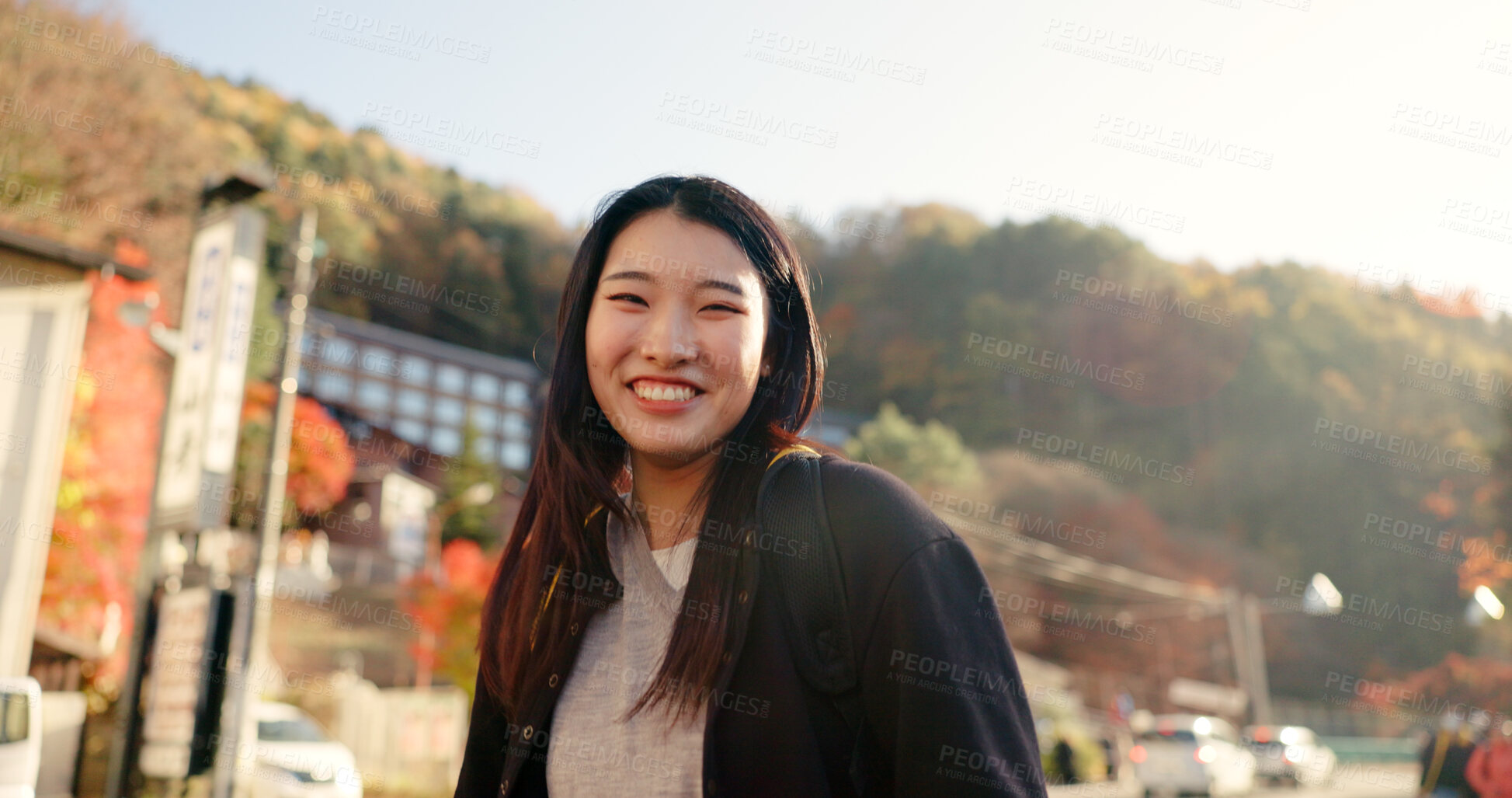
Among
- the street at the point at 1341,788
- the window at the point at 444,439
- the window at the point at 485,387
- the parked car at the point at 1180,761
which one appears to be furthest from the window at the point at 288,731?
the window at the point at 485,387

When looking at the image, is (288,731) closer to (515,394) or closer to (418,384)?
(418,384)

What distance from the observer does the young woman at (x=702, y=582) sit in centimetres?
116

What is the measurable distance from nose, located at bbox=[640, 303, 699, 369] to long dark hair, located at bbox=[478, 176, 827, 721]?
14cm

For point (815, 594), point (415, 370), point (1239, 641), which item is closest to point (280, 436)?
point (815, 594)

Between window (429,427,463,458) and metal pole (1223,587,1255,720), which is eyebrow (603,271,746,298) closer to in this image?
metal pole (1223,587,1255,720)

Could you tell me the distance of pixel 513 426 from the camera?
48.0 metres

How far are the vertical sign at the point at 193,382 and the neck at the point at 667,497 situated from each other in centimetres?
843

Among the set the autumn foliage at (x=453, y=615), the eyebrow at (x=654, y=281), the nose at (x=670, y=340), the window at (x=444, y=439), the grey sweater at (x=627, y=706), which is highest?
the window at (x=444, y=439)

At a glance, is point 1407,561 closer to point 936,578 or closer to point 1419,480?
point 1419,480

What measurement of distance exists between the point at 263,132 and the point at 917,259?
30443 mm

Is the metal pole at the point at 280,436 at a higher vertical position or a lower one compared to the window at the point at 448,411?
lower

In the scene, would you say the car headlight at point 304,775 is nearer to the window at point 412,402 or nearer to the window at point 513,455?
Answer: the window at point 412,402

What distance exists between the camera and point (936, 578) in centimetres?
117

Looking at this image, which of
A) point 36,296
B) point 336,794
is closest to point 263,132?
point 36,296
